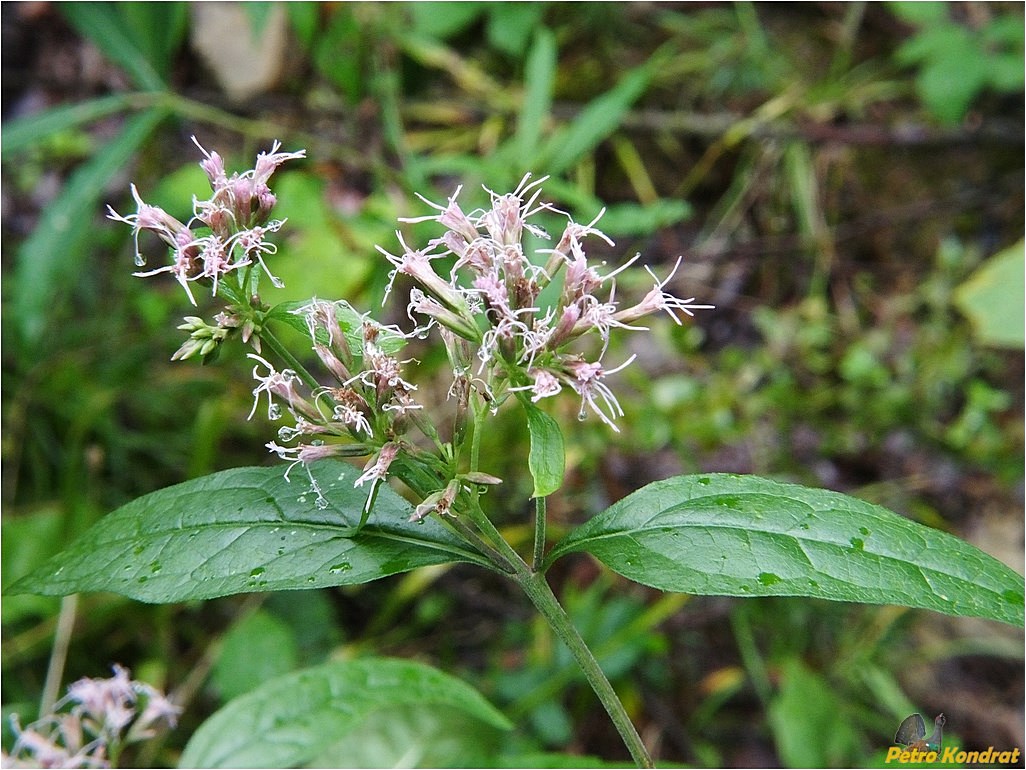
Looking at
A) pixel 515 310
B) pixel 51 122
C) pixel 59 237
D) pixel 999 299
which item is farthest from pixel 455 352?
pixel 999 299

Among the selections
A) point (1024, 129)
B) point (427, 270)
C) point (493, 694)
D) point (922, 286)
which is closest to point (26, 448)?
point (493, 694)

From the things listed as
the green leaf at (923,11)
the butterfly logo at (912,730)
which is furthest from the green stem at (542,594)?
the green leaf at (923,11)

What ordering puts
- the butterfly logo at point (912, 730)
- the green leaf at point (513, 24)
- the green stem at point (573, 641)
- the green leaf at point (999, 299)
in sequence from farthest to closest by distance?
the green leaf at point (513, 24)
the green leaf at point (999, 299)
the butterfly logo at point (912, 730)
the green stem at point (573, 641)

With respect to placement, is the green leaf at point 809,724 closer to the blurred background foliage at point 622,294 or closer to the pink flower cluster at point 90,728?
the blurred background foliage at point 622,294

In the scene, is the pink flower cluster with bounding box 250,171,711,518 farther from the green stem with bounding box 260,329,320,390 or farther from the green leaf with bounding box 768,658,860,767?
the green leaf with bounding box 768,658,860,767

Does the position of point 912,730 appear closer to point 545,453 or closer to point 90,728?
point 545,453

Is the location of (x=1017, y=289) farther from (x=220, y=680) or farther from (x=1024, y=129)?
(x=220, y=680)
